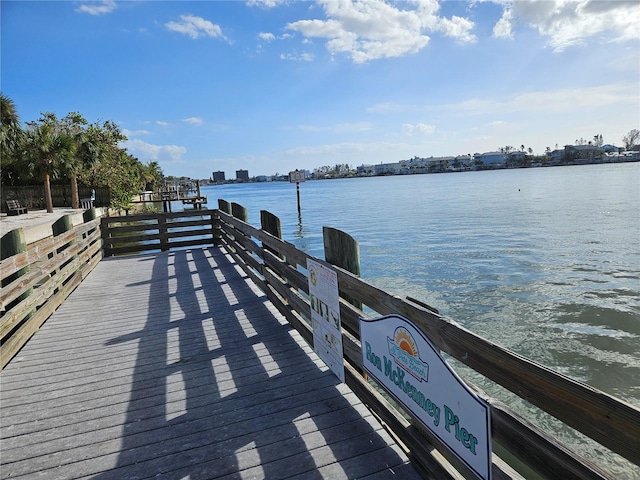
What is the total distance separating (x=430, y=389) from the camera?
7.55 feet

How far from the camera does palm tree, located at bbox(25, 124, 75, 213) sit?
3028cm

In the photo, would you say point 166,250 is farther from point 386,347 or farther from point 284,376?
point 386,347

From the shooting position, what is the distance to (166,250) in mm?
12312

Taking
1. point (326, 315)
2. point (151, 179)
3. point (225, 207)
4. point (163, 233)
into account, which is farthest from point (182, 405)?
point (151, 179)

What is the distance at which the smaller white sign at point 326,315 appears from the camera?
12.0 ft

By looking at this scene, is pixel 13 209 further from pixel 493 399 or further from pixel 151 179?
pixel 151 179

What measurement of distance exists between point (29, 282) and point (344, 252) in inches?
174

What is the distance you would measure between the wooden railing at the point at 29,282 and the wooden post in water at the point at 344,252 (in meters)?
3.70

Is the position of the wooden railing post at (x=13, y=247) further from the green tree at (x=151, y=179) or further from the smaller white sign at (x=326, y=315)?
the green tree at (x=151, y=179)

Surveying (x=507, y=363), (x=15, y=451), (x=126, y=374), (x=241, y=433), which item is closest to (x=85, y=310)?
(x=126, y=374)

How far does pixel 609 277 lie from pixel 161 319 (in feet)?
38.1

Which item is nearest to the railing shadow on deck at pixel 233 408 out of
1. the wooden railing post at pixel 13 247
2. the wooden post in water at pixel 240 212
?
the wooden railing post at pixel 13 247

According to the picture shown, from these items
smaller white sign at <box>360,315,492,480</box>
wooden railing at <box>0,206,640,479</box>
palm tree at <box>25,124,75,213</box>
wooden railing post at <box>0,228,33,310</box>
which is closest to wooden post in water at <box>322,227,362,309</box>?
wooden railing at <box>0,206,640,479</box>

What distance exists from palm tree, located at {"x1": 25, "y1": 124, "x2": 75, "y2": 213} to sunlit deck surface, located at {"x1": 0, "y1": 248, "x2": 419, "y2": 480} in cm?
3010
